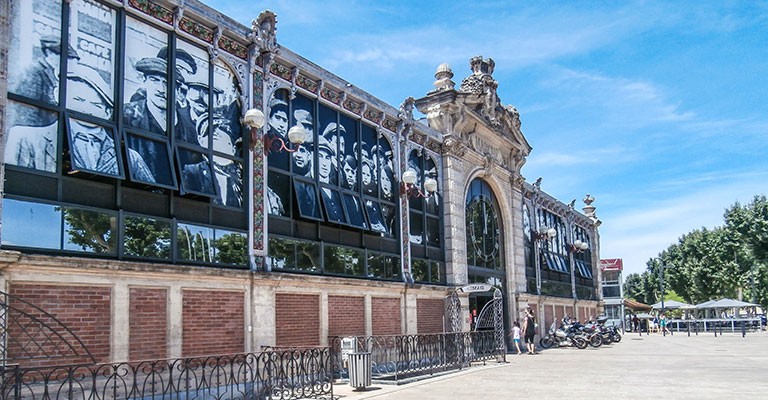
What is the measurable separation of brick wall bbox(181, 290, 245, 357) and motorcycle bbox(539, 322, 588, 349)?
19432mm

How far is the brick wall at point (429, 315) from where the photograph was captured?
2020 centimetres

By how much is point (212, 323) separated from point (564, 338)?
67.1 ft

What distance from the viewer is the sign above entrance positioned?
20906mm

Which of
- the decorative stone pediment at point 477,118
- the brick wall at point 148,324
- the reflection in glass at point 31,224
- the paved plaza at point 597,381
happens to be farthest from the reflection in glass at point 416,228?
the reflection in glass at point 31,224

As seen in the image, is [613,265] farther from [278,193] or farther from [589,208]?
[278,193]

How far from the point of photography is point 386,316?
60.5ft

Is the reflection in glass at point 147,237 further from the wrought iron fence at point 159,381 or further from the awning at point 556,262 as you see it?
the awning at point 556,262

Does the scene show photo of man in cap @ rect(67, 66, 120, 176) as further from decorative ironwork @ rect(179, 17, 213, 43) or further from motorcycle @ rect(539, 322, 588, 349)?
motorcycle @ rect(539, 322, 588, 349)

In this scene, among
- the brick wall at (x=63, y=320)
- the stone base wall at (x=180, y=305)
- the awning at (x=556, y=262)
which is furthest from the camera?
the awning at (x=556, y=262)

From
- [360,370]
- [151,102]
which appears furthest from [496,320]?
[151,102]

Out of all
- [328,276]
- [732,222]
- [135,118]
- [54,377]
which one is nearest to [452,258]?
[328,276]

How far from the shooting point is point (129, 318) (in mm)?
10719

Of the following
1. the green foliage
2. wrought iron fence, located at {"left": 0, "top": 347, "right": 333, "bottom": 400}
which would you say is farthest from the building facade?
the green foliage

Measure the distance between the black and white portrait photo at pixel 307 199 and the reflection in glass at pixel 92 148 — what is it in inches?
198
